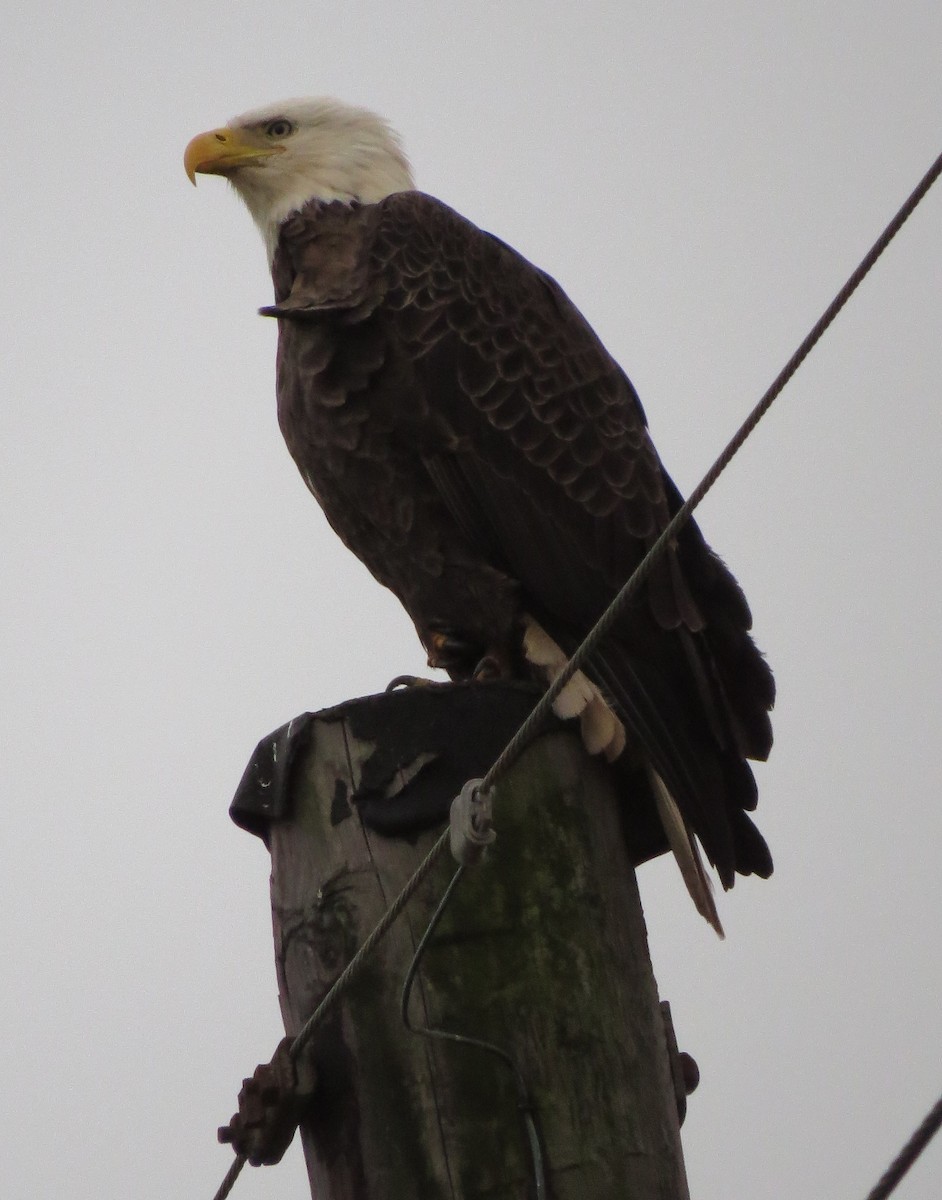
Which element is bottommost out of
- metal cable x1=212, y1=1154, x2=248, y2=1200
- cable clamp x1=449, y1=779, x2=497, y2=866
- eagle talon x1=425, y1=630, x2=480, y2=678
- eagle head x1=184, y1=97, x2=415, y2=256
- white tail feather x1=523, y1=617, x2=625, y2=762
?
metal cable x1=212, y1=1154, x2=248, y2=1200

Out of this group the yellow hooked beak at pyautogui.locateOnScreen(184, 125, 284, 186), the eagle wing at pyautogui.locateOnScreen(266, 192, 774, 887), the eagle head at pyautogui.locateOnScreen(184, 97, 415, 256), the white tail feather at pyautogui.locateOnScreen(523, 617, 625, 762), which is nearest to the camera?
the white tail feather at pyautogui.locateOnScreen(523, 617, 625, 762)

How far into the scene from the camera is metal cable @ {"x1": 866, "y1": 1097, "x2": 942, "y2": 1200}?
1703mm

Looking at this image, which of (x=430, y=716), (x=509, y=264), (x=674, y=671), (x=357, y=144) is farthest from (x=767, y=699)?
(x=357, y=144)

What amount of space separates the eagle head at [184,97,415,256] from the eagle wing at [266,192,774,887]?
37 cm

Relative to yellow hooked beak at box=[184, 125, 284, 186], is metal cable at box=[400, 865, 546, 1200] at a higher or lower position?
lower

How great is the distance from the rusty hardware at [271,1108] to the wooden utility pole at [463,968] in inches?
1.9

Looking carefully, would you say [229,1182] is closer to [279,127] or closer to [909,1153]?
[909,1153]

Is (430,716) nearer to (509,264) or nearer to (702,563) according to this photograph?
(702,563)

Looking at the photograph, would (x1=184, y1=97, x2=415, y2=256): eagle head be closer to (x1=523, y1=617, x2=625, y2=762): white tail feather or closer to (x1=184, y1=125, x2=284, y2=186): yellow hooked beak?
(x1=184, y1=125, x2=284, y2=186): yellow hooked beak

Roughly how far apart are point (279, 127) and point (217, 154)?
0.24 metres

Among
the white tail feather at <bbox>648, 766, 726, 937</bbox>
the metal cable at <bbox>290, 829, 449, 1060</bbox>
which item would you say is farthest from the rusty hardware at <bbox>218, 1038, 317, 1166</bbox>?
the white tail feather at <bbox>648, 766, 726, 937</bbox>

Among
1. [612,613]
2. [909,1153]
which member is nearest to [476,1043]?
[612,613]

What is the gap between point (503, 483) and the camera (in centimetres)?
408

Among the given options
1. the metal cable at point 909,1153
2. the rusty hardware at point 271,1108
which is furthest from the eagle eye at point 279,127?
the metal cable at point 909,1153
